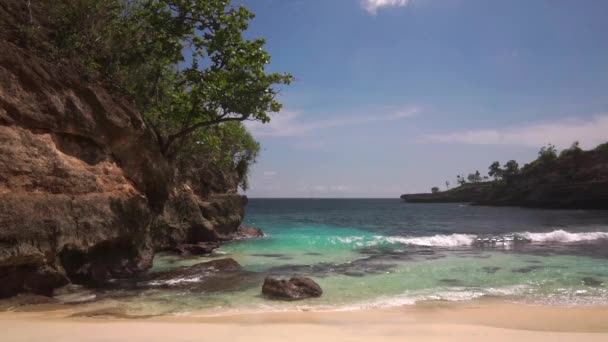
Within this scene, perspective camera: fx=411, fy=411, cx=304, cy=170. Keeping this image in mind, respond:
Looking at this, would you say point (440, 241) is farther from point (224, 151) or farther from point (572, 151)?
point (572, 151)

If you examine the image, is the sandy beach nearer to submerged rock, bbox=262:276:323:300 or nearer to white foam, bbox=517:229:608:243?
submerged rock, bbox=262:276:323:300

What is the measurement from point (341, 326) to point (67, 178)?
8.13 m

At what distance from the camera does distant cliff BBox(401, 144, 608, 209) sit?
73.6 meters

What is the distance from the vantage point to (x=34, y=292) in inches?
393

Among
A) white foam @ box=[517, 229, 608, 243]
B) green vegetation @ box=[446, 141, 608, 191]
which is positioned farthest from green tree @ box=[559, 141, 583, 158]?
white foam @ box=[517, 229, 608, 243]

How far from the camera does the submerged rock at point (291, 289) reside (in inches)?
431

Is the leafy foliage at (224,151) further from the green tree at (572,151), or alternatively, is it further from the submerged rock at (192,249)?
the green tree at (572,151)

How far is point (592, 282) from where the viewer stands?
524 inches

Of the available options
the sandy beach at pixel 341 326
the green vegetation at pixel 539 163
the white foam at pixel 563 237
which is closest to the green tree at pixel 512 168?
the green vegetation at pixel 539 163

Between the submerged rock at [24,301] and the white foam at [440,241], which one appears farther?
the white foam at [440,241]

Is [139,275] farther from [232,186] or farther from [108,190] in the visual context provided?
[232,186]

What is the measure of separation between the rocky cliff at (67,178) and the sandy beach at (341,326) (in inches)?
72.2

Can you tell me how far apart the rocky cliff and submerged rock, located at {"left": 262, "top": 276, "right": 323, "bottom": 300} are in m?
4.95

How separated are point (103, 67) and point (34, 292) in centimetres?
706
